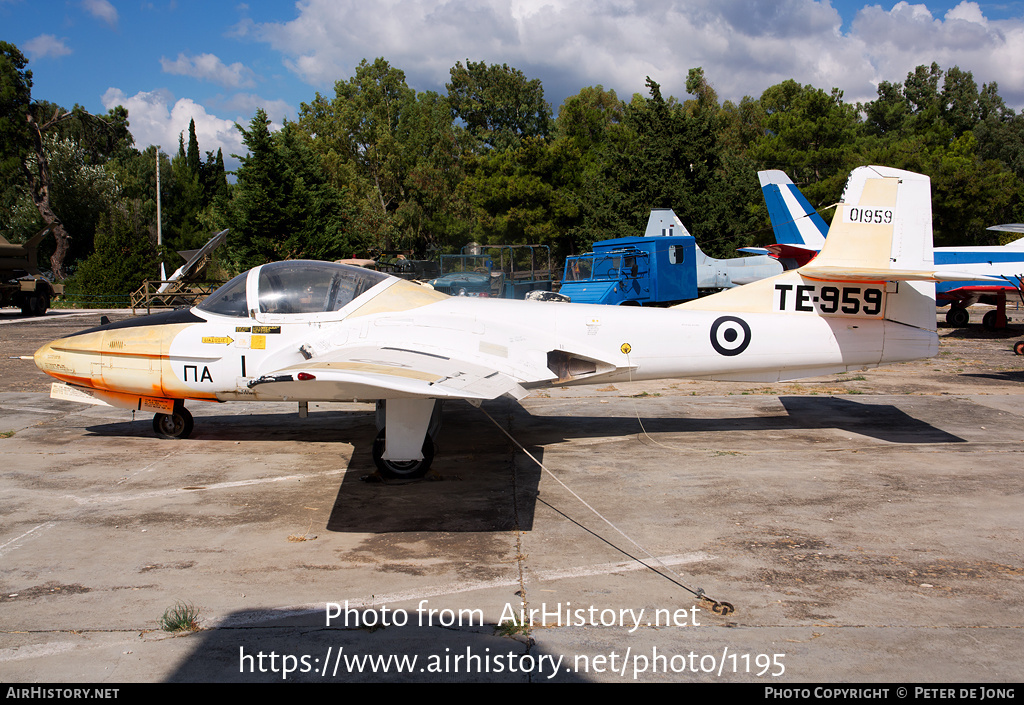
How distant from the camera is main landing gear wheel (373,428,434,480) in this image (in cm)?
749

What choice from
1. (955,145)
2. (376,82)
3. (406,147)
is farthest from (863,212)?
(376,82)

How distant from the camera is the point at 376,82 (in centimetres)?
6675

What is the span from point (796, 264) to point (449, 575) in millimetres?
22994

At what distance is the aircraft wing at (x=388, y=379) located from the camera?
5844 millimetres

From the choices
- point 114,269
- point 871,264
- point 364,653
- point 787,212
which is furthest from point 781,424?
point 114,269

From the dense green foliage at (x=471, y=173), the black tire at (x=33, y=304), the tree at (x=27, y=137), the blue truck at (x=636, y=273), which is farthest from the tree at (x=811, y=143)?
the tree at (x=27, y=137)

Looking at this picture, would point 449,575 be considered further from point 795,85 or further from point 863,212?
point 795,85

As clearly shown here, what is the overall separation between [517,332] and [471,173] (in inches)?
2208

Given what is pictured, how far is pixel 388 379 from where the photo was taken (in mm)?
5965

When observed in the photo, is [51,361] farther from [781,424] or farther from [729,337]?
[781,424]

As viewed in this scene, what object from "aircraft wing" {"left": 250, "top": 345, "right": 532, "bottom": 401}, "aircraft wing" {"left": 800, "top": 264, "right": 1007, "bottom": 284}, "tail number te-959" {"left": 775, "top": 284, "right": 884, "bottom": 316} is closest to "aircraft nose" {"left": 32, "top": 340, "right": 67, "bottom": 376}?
"aircraft wing" {"left": 250, "top": 345, "right": 532, "bottom": 401}

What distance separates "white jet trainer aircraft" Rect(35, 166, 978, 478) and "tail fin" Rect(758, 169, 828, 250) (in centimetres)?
1552

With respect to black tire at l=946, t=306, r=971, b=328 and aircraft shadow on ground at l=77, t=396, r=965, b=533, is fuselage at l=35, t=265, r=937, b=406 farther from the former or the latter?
black tire at l=946, t=306, r=971, b=328

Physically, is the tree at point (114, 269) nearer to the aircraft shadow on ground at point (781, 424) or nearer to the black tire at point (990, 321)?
the aircraft shadow on ground at point (781, 424)
